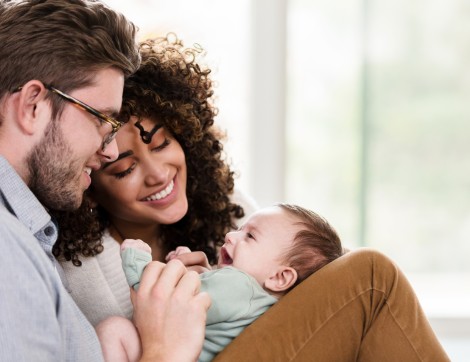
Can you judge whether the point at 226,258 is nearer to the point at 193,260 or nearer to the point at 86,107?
the point at 193,260

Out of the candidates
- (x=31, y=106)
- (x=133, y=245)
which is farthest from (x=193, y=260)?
(x=31, y=106)

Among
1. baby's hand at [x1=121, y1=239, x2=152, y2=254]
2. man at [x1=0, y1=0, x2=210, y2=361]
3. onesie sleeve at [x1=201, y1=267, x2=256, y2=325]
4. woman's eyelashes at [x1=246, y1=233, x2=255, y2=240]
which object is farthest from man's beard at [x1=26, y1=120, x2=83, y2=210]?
woman's eyelashes at [x1=246, y1=233, x2=255, y2=240]

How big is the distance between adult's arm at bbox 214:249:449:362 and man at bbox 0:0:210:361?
0.22m

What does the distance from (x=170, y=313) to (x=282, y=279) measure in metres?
0.41

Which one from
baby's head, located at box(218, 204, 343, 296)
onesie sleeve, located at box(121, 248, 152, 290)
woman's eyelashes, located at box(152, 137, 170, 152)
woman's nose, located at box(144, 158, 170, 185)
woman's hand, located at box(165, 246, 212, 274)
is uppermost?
woman's eyelashes, located at box(152, 137, 170, 152)

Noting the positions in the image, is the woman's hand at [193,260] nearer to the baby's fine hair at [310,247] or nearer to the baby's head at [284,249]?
the baby's head at [284,249]

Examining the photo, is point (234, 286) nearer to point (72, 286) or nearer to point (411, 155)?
point (72, 286)

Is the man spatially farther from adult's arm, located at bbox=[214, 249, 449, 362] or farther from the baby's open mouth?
→ the baby's open mouth

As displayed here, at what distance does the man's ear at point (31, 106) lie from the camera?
1.63 meters

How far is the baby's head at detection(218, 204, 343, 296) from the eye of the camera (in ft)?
6.59

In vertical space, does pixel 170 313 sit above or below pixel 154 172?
below

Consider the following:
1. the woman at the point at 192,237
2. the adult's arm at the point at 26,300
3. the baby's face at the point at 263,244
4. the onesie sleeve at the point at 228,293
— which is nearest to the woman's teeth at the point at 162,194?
the woman at the point at 192,237

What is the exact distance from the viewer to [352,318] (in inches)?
73.6

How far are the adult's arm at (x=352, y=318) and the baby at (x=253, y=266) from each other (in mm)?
81
